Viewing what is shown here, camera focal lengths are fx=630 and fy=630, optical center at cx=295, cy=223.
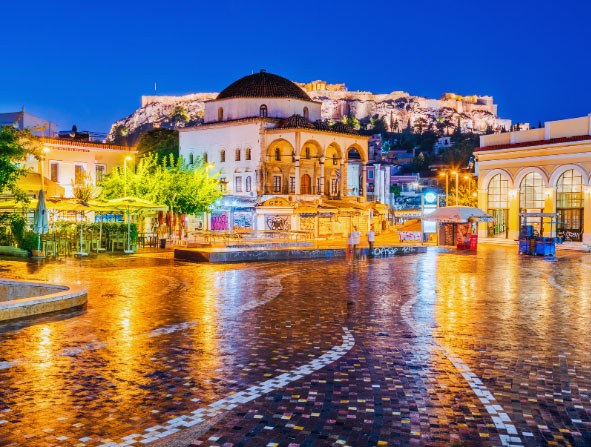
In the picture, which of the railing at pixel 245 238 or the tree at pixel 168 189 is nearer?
the railing at pixel 245 238

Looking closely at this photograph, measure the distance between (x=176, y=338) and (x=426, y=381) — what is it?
12.8 ft

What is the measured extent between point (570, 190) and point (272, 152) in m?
26.9

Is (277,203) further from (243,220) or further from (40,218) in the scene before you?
(40,218)

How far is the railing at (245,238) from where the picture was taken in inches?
1263

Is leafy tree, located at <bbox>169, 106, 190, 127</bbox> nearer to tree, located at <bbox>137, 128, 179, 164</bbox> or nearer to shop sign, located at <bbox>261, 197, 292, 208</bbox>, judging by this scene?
tree, located at <bbox>137, 128, 179, 164</bbox>

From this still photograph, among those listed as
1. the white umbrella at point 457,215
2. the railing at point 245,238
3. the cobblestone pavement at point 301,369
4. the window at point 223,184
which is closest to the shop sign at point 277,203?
the window at point 223,184

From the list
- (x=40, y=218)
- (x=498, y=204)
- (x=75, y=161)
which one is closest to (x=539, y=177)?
(x=498, y=204)

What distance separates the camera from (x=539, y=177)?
40.0 metres

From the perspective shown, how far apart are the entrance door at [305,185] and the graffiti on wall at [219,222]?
10.6 m

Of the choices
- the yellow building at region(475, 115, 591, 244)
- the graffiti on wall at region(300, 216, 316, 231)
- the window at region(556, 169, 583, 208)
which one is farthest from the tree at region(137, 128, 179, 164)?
the window at region(556, 169, 583, 208)

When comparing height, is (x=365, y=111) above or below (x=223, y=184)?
above

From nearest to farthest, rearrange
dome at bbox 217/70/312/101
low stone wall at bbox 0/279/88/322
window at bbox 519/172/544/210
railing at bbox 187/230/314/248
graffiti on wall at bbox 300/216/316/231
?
low stone wall at bbox 0/279/88/322 → railing at bbox 187/230/314/248 → window at bbox 519/172/544/210 → graffiti on wall at bbox 300/216/316/231 → dome at bbox 217/70/312/101

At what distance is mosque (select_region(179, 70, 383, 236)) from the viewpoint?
175 feet

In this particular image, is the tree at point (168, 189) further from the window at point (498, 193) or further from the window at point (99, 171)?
the window at point (498, 193)
